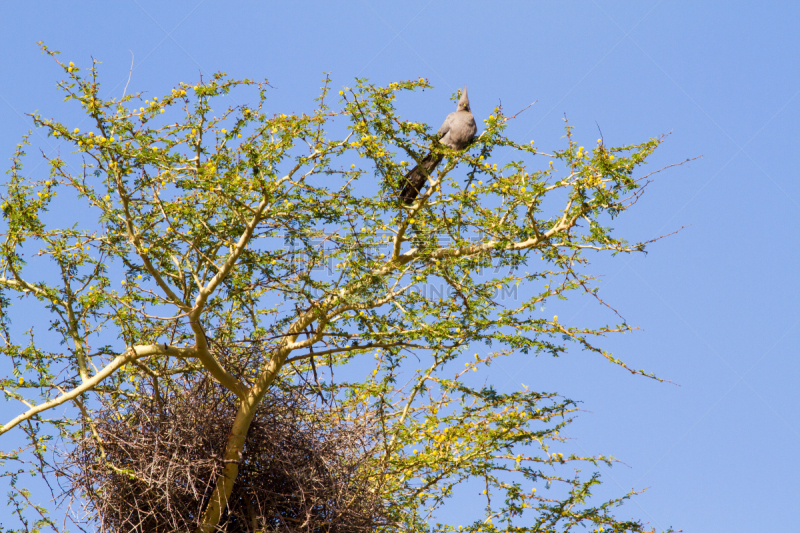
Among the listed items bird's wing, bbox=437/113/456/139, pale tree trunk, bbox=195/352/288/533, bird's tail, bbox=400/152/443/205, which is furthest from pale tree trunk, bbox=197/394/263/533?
bird's wing, bbox=437/113/456/139

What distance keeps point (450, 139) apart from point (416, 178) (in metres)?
1.35

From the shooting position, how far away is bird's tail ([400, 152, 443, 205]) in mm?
6234

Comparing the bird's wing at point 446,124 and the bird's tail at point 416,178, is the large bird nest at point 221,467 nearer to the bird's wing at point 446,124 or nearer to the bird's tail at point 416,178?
the bird's tail at point 416,178

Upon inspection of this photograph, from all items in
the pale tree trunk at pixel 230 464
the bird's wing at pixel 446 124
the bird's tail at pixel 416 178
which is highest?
the bird's wing at pixel 446 124

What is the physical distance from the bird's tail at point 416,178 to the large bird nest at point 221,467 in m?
2.01

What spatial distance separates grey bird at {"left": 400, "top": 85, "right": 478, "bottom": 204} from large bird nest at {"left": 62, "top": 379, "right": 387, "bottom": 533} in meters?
2.08

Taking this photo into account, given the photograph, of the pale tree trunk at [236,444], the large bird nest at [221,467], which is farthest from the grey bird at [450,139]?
the large bird nest at [221,467]

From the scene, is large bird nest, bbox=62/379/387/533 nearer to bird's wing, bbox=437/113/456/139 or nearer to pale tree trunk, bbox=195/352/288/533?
pale tree trunk, bbox=195/352/288/533

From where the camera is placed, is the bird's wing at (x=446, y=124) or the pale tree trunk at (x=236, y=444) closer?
the pale tree trunk at (x=236, y=444)

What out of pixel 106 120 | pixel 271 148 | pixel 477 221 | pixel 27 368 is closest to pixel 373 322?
pixel 477 221

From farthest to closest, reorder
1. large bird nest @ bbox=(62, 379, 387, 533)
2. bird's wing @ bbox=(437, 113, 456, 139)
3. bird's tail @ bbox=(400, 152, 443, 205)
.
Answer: bird's wing @ bbox=(437, 113, 456, 139)
bird's tail @ bbox=(400, 152, 443, 205)
large bird nest @ bbox=(62, 379, 387, 533)

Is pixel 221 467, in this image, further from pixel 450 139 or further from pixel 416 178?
pixel 450 139

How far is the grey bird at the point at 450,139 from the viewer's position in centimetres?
630

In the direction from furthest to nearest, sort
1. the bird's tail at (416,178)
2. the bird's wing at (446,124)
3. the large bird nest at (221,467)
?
the bird's wing at (446,124)
the bird's tail at (416,178)
the large bird nest at (221,467)
